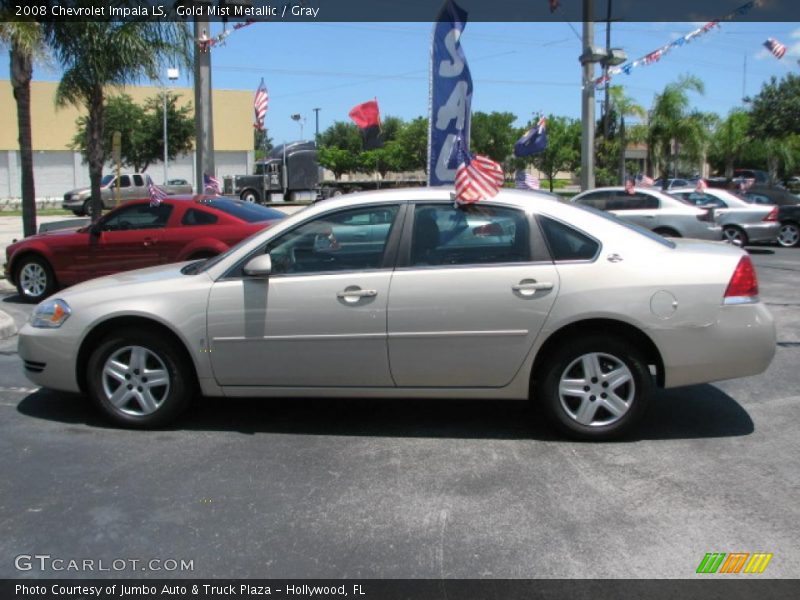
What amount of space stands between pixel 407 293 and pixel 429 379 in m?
0.57

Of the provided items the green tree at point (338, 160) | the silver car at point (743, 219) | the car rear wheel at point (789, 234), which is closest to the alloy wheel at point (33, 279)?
the silver car at point (743, 219)

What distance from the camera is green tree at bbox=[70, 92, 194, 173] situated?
1750 inches

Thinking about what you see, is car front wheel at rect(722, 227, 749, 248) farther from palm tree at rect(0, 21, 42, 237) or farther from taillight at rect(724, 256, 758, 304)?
palm tree at rect(0, 21, 42, 237)

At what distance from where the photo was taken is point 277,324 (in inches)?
194

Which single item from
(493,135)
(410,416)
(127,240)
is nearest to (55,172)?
(493,135)

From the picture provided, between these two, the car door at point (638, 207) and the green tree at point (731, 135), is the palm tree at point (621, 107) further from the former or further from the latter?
the car door at point (638, 207)

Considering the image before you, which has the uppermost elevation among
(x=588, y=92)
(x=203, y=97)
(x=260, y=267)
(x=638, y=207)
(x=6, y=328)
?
(x=588, y=92)

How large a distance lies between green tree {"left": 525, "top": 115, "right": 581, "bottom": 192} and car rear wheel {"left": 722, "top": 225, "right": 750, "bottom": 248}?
34.4 m

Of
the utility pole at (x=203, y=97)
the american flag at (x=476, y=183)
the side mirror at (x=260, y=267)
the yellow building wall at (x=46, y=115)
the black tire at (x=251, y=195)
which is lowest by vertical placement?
the side mirror at (x=260, y=267)

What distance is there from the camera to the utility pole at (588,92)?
18500mm

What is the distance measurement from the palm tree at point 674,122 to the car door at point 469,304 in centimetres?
3109

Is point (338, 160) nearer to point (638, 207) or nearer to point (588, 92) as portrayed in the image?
point (588, 92)

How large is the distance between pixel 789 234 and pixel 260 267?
16.9 metres

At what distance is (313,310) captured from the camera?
4.89 metres
